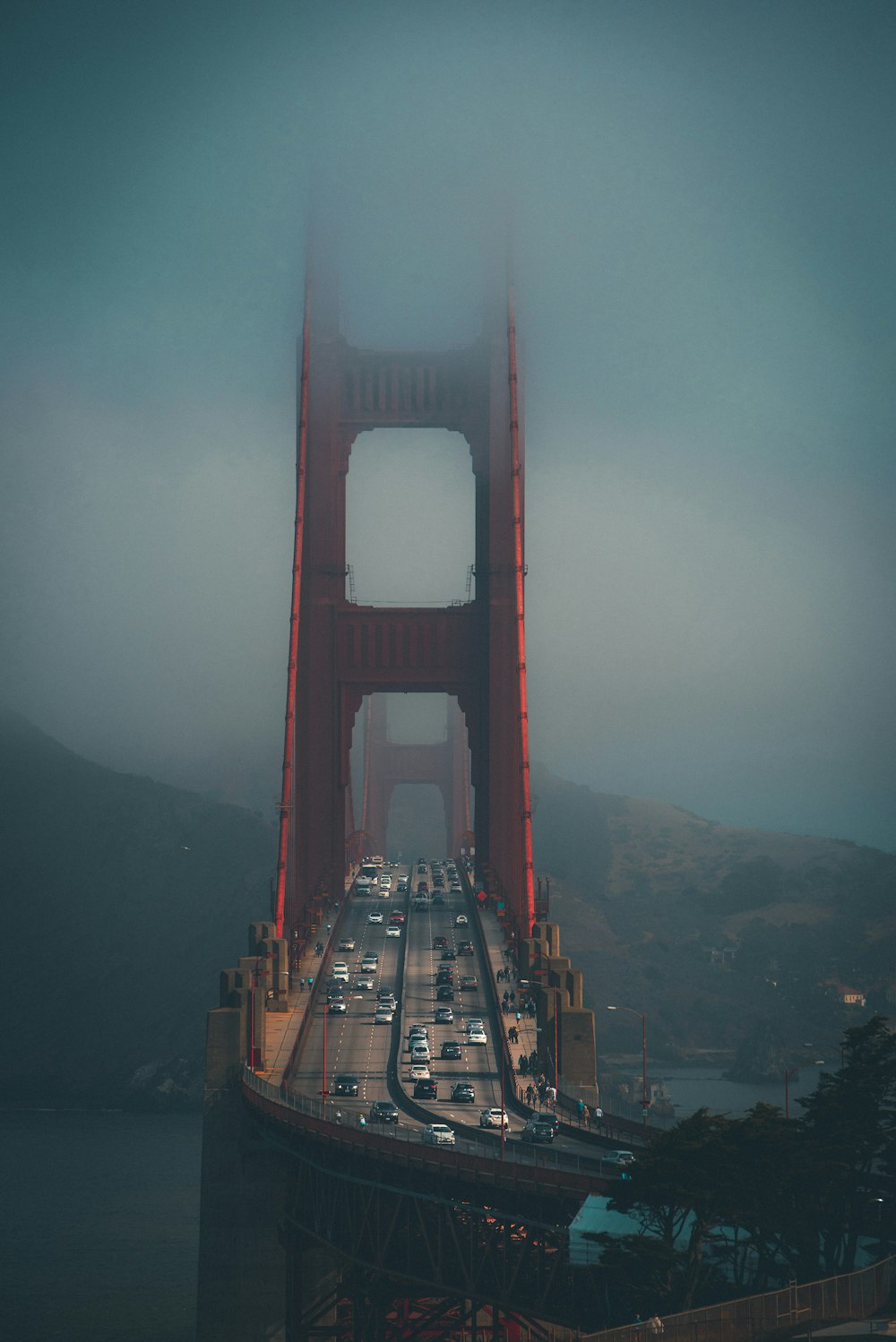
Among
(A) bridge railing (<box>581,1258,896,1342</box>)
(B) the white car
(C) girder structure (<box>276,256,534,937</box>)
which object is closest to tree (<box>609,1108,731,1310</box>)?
(A) bridge railing (<box>581,1258,896,1342</box>)

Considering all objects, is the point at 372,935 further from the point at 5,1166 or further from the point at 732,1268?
the point at 732,1268

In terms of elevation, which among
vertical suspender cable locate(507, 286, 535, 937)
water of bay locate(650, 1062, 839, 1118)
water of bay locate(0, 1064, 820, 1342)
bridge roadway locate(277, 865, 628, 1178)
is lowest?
water of bay locate(0, 1064, 820, 1342)

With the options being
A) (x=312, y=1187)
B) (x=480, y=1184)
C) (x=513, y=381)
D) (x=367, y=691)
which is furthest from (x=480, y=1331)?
(x=513, y=381)

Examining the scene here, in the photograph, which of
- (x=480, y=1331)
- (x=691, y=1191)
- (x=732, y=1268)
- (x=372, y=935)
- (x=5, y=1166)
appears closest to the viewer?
(x=691, y=1191)

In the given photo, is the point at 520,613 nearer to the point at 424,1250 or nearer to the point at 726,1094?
the point at 424,1250

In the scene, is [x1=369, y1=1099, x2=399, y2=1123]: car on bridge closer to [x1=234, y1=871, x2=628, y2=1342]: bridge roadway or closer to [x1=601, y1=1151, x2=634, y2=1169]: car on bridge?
[x1=234, y1=871, x2=628, y2=1342]: bridge roadway
